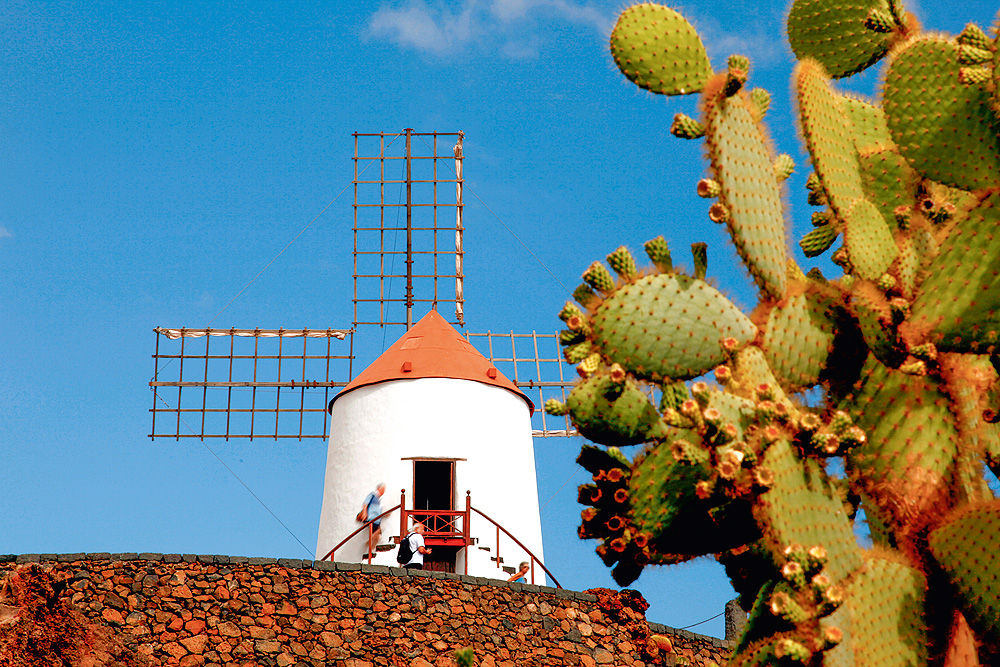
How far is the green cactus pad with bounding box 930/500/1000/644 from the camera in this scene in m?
3.44

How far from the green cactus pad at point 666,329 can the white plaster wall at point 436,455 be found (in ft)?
30.1

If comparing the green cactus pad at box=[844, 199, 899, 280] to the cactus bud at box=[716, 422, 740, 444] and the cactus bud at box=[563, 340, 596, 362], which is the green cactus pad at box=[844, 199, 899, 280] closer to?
the cactus bud at box=[716, 422, 740, 444]

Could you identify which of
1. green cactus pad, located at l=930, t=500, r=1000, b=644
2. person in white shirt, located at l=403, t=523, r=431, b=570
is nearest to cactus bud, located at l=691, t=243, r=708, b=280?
green cactus pad, located at l=930, t=500, r=1000, b=644

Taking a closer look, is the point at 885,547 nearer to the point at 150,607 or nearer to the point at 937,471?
the point at 937,471

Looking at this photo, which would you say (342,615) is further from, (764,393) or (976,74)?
(976,74)

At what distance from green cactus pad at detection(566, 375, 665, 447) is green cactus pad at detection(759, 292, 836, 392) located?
0.52 metres

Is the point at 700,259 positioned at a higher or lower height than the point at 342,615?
lower

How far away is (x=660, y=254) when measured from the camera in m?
4.27

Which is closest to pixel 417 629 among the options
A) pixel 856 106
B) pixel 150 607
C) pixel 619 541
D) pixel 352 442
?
pixel 150 607

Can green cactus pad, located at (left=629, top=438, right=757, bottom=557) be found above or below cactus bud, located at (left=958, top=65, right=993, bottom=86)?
below

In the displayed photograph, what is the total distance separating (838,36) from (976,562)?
2.62 meters

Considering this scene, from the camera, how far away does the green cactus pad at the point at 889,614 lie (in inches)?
141

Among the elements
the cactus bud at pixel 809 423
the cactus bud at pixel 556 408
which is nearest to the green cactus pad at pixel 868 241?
the cactus bud at pixel 809 423

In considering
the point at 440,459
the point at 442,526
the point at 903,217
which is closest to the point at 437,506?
the point at 440,459
